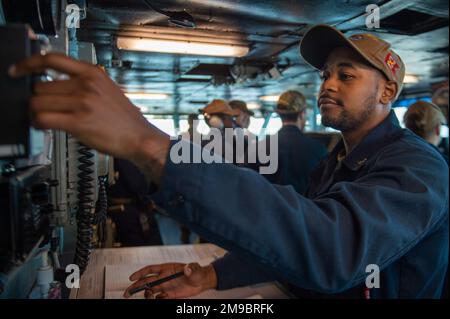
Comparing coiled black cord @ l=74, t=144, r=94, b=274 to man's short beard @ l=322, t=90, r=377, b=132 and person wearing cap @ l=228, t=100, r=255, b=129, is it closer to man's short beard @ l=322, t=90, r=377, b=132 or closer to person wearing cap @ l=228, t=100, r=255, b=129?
man's short beard @ l=322, t=90, r=377, b=132

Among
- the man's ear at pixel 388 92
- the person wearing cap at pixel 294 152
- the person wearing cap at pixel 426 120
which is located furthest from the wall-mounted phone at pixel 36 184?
the person wearing cap at pixel 426 120

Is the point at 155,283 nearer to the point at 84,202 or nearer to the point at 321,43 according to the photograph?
the point at 84,202

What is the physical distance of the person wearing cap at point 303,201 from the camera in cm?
48

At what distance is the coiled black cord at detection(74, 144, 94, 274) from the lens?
0.91 meters

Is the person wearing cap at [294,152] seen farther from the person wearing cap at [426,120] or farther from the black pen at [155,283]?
the black pen at [155,283]

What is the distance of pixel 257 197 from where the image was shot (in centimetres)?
61

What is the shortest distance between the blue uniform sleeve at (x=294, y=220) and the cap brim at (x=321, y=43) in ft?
2.07

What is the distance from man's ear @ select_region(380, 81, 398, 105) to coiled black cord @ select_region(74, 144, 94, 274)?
1115 mm

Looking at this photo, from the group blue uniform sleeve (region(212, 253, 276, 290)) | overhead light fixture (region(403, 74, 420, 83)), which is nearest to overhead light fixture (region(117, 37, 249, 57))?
blue uniform sleeve (region(212, 253, 276, 290))

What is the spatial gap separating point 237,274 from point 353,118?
74 centimetres

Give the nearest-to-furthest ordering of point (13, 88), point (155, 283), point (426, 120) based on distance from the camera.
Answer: point (13, 88), point (155, 283), point (426, 120)

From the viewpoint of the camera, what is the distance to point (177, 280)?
1.16 metres

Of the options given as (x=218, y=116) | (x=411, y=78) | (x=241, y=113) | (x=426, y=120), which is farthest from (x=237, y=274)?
(x=411, y=78)

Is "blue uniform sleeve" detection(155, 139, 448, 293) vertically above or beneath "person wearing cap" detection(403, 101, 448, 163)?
beneath
